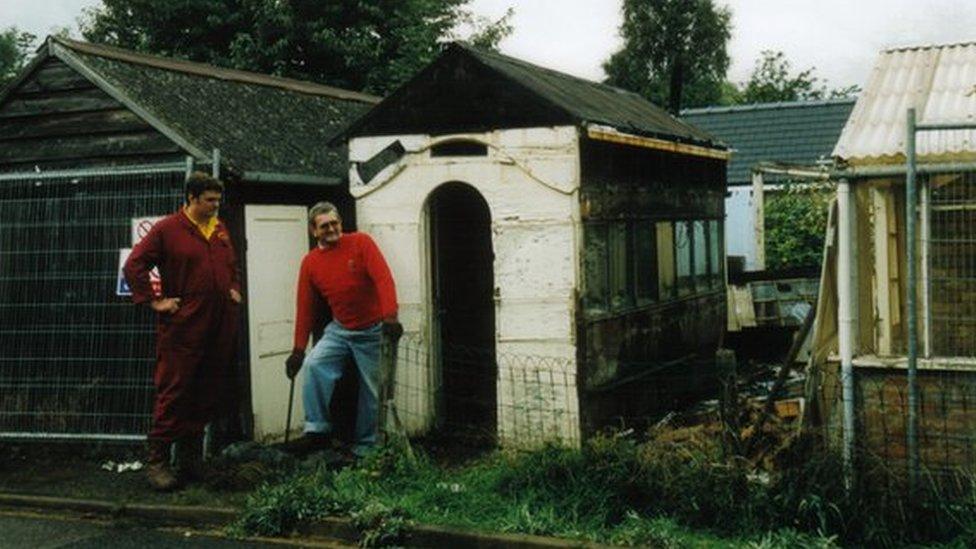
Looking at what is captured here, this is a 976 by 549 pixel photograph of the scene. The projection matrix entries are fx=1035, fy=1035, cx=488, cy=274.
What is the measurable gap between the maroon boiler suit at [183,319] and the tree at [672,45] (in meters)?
52.6

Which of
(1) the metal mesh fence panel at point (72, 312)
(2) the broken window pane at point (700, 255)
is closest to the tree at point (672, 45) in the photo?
(2) the broken window pane at point (700, 255)

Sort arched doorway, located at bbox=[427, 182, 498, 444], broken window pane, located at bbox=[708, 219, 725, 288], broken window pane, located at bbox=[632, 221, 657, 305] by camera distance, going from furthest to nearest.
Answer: broken window pane, located at bbox=[708, 219, 725, 288] < broken window pane, located at bbox=[632, 221, 657, 305] < arched doorway, located at bbox=[427, 182, 498, 444]

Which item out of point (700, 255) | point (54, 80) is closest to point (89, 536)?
point (54, 80)

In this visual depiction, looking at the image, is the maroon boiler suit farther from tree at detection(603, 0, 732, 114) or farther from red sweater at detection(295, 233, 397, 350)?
tree at detection(603, 0, 732, 114)

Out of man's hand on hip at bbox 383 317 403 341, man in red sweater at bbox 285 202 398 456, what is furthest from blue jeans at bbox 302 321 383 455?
man's hand on hip at bbox 383 317 403 341

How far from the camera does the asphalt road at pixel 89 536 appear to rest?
22.2ft

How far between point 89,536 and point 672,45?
55660 mm

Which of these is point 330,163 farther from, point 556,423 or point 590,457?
point 590,457

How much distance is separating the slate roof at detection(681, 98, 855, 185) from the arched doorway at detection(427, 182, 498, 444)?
45.2 feet

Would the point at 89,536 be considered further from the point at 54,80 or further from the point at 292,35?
the point at 292,35

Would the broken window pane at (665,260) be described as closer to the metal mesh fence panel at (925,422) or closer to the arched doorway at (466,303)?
the arched doorway at (466,303)

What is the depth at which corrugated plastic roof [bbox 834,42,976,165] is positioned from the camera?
6953 mm

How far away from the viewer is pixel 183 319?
798 centimetres

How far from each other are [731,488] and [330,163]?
559 centimetres
